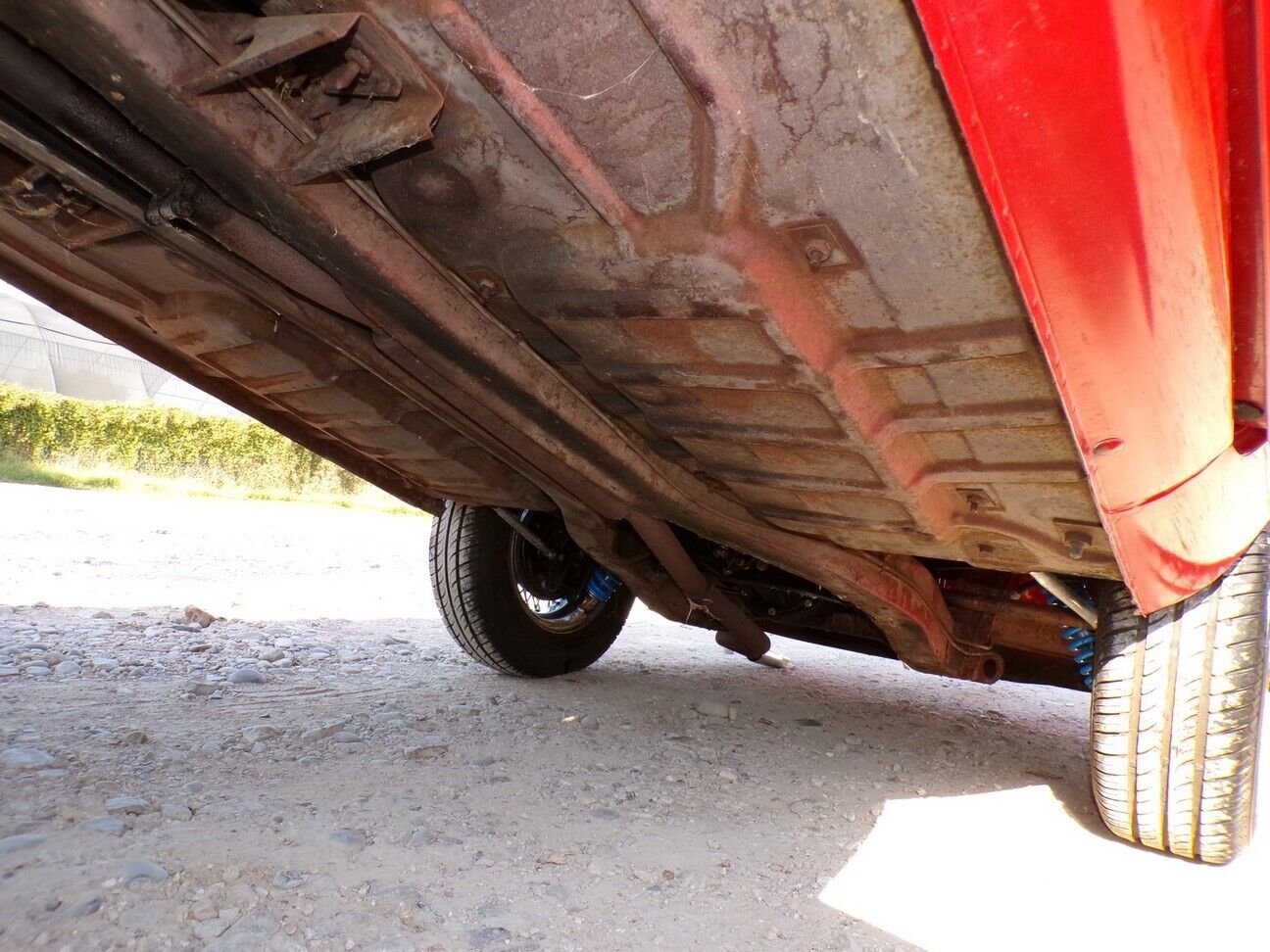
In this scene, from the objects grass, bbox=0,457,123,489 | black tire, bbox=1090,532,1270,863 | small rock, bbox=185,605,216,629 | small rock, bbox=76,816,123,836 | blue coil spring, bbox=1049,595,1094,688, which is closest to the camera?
small rock, bbox=76,816,123,836

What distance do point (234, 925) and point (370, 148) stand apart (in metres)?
1.11

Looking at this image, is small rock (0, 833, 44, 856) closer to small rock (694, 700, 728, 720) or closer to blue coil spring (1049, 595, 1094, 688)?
small rock (694, 700, 728, 720)

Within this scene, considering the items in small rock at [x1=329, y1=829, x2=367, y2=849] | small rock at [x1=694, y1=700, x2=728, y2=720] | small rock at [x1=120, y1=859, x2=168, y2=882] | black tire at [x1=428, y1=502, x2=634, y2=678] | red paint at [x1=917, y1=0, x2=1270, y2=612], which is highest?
red paint at [x1=917, y1=0, x2=1270, y2=612]

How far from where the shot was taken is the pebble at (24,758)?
1776 millimetres

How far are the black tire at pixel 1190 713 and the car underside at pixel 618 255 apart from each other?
128 mm

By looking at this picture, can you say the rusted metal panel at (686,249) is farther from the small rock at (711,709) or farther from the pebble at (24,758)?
the small rock at (711,709)

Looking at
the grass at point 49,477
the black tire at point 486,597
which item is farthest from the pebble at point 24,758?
the grass at point 49,477

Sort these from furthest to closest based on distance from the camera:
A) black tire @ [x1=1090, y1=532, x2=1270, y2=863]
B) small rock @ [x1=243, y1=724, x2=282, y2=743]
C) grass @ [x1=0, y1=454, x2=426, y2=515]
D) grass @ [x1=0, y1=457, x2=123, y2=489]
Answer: grass @ [x1=0, y1=454, x2=426, y2=515], grass @ [x1=0, y1=457, x2=123, y2=489], small rock @ [x1=243, y1=724, x2=282, y2=743], black tire @ [x1=1090, y1=532, x2=1270, y2=863]

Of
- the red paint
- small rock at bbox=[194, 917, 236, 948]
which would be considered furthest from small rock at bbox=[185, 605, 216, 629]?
the red paint

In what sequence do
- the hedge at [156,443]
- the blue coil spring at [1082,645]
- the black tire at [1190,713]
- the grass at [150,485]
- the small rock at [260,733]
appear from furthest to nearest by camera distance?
the hedge at [156,443], the grass at [150,485], the blue coil spring at [1082,645], the small rock at [260,733], the black tire at [1190,713]

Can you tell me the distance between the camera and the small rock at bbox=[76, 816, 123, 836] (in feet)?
4.98

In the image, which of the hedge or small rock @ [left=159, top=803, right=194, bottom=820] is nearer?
small rock @ [left=159, top=803, right=194, bottom=820]

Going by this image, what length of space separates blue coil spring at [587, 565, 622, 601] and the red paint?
78.5 inches

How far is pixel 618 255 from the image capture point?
45.4 inches
